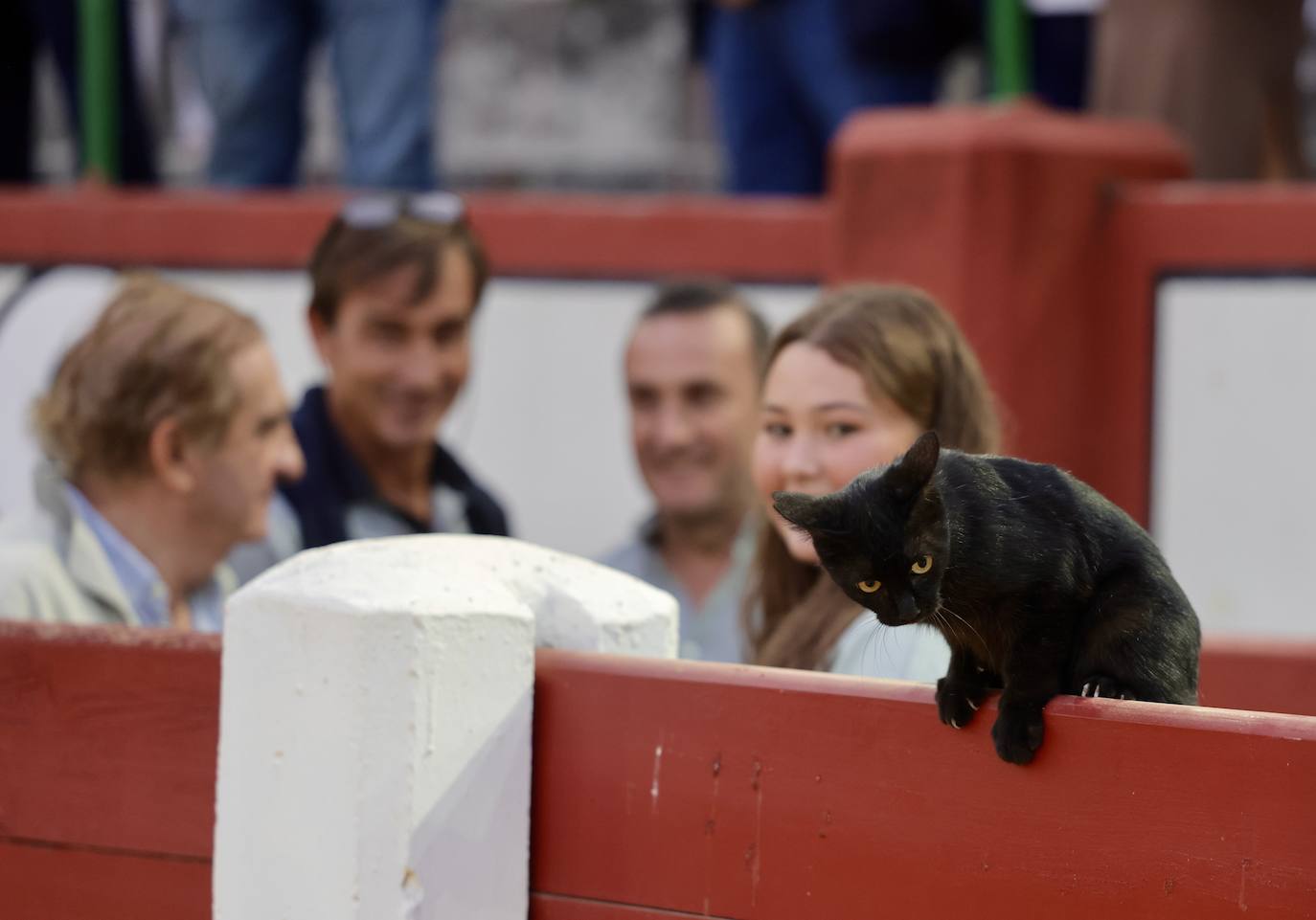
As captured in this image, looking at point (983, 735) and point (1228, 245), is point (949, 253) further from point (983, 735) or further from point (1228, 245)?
point (983, 735)

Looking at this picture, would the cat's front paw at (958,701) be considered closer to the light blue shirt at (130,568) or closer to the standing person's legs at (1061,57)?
the light blue shirt at (130,568)

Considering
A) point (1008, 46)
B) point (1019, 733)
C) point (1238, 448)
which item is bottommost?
point (1238, 448)

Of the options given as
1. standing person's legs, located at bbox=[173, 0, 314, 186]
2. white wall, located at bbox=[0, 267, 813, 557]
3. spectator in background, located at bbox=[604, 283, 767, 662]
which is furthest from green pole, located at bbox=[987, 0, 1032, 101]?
standing person's legs, located at bbox=[173, 0, 314, 186]

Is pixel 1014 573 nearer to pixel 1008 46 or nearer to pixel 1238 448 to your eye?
pixel 1238 448

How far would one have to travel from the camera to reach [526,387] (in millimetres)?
6223

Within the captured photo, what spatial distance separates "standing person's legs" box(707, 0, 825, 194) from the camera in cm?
597

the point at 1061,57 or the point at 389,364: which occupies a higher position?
the point at 1061,57

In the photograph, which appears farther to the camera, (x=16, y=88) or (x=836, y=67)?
(x=16, y=88)

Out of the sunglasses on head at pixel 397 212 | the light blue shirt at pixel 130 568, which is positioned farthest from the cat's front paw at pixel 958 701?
the sunglasses on head at pixel 397 212

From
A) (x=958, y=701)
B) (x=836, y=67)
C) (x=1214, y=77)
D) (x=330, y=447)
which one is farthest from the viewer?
(x=836, y=67)

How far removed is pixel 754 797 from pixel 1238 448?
287 cm

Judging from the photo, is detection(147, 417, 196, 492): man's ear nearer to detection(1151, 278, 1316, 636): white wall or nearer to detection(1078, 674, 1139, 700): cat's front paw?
detection(1078, 674, 1139, 700): cat's front paw

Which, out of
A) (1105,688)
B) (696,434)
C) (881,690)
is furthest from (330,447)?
(1105,688)

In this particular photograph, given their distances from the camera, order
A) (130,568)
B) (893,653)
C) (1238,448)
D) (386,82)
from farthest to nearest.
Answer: (386,82) → (1238,448) → (130,568) → (893,653)
